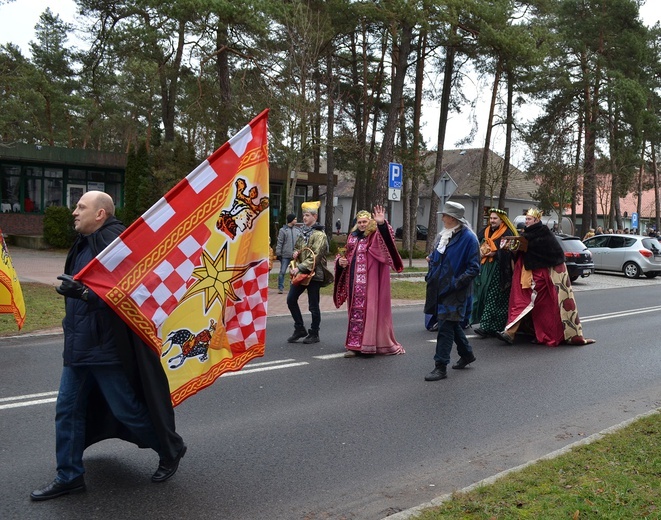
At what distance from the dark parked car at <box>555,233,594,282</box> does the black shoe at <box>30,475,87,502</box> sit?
19640mm

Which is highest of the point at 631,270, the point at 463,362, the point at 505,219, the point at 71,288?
the point at 505,219

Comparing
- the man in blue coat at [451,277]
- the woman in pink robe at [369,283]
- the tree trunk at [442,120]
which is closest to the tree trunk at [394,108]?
the tree trunk at [442,120]

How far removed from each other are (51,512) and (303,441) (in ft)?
6.62

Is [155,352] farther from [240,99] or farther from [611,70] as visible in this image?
[611,70]

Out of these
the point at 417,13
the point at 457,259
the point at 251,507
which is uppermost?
the point at 417,13

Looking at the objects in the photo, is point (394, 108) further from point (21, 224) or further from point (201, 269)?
point (201, 269)

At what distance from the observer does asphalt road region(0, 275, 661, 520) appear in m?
4.29

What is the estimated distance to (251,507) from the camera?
13.7ft

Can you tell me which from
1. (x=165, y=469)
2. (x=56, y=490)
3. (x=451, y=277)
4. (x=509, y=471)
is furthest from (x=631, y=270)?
(x=56, y=490)

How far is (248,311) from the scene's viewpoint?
489cm

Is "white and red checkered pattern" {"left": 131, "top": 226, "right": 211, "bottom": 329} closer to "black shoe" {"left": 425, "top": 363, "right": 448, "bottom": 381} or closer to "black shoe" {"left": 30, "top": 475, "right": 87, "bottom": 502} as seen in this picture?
"black shoe" {"left": 30, "top": 475, "right": 87, "bottom": 502}

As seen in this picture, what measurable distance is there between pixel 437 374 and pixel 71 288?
189 inches

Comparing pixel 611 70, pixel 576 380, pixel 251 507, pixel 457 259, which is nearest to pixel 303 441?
pixel 251 507

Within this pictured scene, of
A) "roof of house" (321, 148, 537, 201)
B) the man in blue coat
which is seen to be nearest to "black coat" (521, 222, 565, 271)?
the man in blue coat
